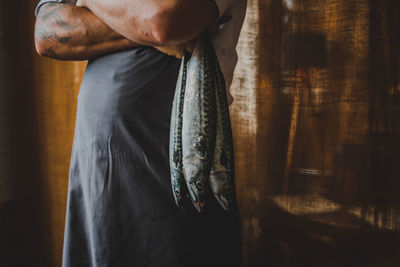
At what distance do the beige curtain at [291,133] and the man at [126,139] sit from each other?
2.47ft

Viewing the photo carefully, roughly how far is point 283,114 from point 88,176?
1.00 metres

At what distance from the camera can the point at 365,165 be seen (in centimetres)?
122

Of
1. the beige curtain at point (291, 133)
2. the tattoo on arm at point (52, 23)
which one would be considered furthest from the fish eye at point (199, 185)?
Answer: the beige curtain at point (291, 133)

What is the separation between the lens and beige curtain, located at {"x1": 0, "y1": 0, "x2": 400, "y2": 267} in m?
1.20

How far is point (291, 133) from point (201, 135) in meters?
0.95

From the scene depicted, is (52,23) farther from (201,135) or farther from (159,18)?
(201,135)

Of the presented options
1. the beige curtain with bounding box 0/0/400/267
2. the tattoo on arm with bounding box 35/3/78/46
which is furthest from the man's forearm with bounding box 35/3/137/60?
the beige curtain with bounding box 0/0/400/267

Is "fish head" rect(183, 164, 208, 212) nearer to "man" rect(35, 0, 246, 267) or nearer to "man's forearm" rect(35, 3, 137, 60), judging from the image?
"man" rect(35, 0, 246, 267)

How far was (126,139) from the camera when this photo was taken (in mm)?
600

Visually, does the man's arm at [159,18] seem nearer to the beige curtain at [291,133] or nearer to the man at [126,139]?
the man at [126,139]

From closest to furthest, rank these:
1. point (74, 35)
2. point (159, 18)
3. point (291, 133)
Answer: point (159, 18)
point (74, 35)
point (291, 133)

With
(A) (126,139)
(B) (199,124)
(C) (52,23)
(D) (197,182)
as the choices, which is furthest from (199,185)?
(C) (52,23)

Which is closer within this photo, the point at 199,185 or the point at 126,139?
the point at 199,185

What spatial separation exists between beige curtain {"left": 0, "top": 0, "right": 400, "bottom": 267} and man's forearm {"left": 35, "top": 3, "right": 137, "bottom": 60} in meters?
0.89
